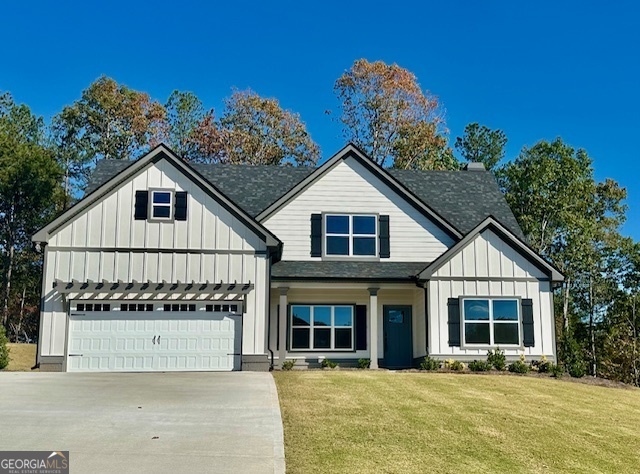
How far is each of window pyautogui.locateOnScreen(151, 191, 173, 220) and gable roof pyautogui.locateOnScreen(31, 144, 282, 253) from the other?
87 cm

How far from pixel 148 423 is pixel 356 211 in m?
13.2

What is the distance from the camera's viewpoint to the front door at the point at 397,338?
72.2 feet

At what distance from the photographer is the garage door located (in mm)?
18609

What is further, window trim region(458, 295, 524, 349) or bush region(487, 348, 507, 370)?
window trim region(458, 295, 524, 349)

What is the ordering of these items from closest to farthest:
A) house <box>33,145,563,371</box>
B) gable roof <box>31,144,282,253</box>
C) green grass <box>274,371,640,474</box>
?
green grass <box>274,371,640,474</box>, house <box>33,145,563,371</box>, gable roof <box>31,144,282,253</box>

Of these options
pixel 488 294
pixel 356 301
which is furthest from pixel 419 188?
pixel 488 294

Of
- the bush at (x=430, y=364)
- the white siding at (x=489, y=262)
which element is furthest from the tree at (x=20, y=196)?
the white siding at (x=489, y=262)

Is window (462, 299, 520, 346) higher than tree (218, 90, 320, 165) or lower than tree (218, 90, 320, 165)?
lower

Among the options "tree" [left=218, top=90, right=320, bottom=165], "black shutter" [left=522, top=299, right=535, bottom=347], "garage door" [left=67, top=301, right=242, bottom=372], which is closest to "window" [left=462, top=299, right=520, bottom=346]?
"black shutter" [left=522, top=299, right=535, bottom=347]

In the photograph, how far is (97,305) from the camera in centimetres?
1889

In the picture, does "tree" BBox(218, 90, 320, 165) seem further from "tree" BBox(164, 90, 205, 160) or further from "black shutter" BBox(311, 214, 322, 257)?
"black shutter" BBox(311, 214, 322, 257)

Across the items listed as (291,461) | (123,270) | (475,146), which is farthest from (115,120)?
(291,461)

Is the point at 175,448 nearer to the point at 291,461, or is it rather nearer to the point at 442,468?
the point at 291,461

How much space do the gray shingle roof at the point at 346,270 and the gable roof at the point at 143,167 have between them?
1.39 m
